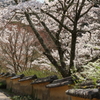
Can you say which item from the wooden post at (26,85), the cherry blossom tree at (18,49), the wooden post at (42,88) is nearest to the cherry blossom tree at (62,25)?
the wooden post at (42,88)

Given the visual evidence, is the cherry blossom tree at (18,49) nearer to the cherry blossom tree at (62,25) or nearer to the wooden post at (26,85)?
the cherry blossom tree at (62,25)

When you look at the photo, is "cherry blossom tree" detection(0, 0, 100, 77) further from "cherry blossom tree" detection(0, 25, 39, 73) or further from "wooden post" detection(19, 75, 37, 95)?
"cherry blossom tree" detection(0, 25, 39, 73)

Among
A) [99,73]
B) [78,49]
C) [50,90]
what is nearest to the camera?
[99,73]

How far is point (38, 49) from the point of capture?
654 inches

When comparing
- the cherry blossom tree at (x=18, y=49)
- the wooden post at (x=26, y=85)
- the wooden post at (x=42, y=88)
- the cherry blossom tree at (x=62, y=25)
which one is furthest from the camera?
the cherry blossom tree at (x=18, y=49)

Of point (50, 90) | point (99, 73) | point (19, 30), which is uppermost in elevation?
point (19, 30)

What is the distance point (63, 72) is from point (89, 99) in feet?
15.1

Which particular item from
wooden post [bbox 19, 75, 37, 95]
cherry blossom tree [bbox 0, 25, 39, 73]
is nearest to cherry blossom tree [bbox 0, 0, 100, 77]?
wooden post [bbox 19, 75, 37, 95]

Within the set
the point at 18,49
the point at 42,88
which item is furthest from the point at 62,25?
the point at 18,49

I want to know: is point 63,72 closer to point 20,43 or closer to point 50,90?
point 50,90

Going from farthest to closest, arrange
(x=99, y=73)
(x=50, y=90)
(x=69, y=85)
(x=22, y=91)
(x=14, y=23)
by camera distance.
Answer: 1. (x=14, y=23)
2. (x=22, y=91)
3. (x=50, y=90)
4. (x=69, y=85)
5. (x=99, y=73)

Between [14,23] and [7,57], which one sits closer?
[7,57]

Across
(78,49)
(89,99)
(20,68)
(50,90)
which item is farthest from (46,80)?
(20,68)

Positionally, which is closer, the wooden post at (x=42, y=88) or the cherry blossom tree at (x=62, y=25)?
the wooden post at (x=42, y=88)
